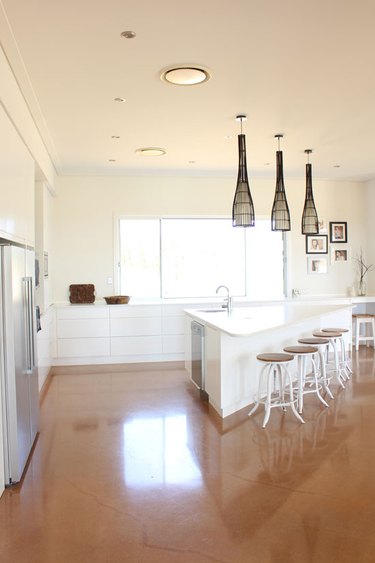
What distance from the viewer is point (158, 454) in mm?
3678

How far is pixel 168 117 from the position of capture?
4.81m

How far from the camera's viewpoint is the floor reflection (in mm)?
3246

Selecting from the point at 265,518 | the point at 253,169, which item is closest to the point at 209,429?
the point at 265,518

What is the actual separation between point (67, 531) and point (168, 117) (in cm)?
378

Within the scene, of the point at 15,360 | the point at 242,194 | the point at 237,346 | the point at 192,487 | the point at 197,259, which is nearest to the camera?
the point at 192,487

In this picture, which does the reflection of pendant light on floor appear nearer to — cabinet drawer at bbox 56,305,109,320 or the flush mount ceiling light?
the flush mount ceiling light

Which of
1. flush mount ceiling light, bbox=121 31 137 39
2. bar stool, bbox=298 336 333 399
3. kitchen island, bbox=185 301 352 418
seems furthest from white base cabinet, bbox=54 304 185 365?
flush mount ceiling light, bbox=121 31 137 39

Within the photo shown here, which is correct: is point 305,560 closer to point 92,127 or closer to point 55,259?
point 92,127

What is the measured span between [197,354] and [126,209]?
10.7ft

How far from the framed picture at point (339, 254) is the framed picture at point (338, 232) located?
0.52ft

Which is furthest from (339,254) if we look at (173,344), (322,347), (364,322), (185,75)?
(185,75)

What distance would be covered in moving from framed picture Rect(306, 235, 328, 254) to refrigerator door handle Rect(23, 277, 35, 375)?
5.60 meters

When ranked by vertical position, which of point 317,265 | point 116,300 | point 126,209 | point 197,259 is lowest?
point 116,300

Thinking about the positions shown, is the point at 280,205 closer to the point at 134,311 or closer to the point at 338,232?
the point at 134,311
